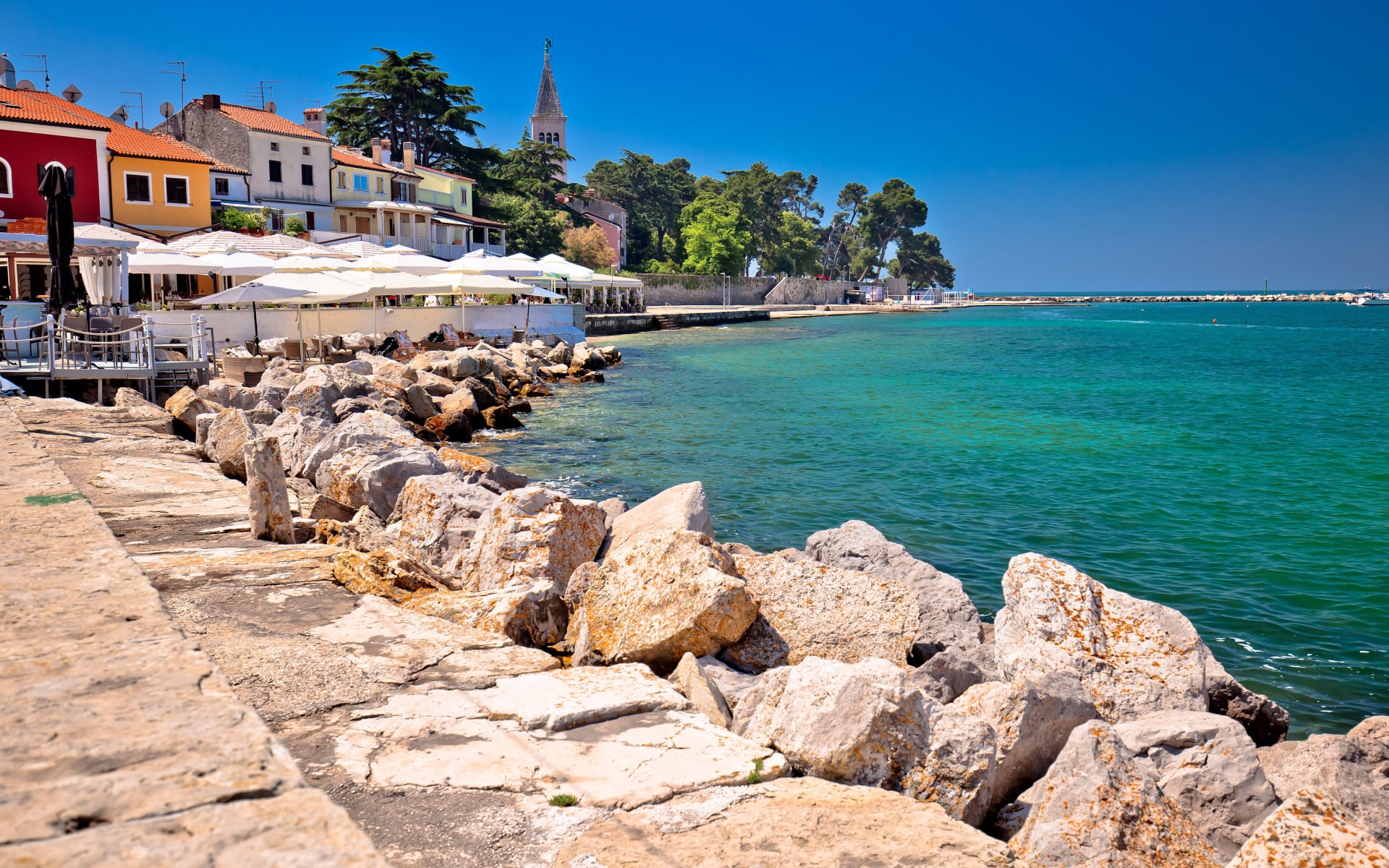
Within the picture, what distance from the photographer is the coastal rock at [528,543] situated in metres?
6.68

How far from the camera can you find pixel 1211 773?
4.77 meters

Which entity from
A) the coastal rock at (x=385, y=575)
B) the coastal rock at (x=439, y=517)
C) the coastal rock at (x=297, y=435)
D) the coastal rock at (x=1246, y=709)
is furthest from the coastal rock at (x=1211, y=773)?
the coastal rock at (x=297, y=435)

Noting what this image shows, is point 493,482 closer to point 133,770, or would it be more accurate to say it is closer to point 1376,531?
point 133,770

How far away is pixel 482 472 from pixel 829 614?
213 inches

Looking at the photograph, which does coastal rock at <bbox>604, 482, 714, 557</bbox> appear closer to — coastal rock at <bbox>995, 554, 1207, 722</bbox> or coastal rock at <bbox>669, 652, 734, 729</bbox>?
coastal rock at <bbox>669, 652, 734, 729</bbox>

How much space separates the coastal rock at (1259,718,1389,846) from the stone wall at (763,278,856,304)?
94298 mm

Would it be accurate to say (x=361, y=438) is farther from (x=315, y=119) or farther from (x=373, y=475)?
(x=315, y=119)

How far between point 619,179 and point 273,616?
97.0 meters

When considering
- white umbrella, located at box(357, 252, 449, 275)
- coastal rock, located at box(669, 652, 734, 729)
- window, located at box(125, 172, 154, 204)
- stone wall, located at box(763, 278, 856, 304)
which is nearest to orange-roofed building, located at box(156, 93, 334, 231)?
window, located at box(125, 172, 154, 204)

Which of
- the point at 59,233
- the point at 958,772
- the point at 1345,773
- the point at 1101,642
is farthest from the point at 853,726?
the point at 59,233

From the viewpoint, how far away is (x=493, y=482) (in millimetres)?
10547

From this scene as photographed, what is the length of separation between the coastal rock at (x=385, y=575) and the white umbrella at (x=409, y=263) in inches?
961

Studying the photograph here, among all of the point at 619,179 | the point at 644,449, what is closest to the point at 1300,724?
the point at 644,449

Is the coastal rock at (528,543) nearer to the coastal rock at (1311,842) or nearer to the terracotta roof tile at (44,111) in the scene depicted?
the coastal rock at (1311,842)
